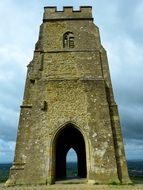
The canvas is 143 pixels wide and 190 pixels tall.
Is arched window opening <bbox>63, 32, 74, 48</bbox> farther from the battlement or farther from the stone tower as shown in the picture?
the battlement

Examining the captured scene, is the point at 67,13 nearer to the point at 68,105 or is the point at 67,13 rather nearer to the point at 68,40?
the point at 68,40

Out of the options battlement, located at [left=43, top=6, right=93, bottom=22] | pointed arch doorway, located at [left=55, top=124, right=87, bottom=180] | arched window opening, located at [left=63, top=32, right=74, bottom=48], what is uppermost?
battlement, located at [left=43, top=6, right=93, bottom=22]

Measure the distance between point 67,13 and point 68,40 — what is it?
7.48 ft

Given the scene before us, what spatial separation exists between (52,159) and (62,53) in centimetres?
685

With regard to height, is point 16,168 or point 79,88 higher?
point 79,88

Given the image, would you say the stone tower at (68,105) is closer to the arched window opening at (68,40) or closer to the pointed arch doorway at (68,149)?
the arched window opening at (68,40)

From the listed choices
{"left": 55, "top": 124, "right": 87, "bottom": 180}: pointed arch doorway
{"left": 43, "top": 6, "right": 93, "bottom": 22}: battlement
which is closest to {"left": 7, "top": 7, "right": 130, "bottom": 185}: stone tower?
{"left": 43, "top": 6, "right": 93, "bottom": 22}: battlement

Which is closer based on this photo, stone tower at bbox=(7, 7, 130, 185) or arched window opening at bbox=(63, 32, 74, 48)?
stone tower at bbox=(7, 7, 130, 185)

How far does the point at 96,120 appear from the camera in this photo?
52.5 ft

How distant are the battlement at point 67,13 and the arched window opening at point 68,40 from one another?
1.27 m

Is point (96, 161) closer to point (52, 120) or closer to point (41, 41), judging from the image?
point (52, 120)

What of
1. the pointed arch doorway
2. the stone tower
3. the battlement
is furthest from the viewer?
the pointed arch doorway

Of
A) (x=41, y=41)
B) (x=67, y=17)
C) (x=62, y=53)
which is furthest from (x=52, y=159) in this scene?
(x=67, y=17)

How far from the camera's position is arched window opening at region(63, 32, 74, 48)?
19.0 m
